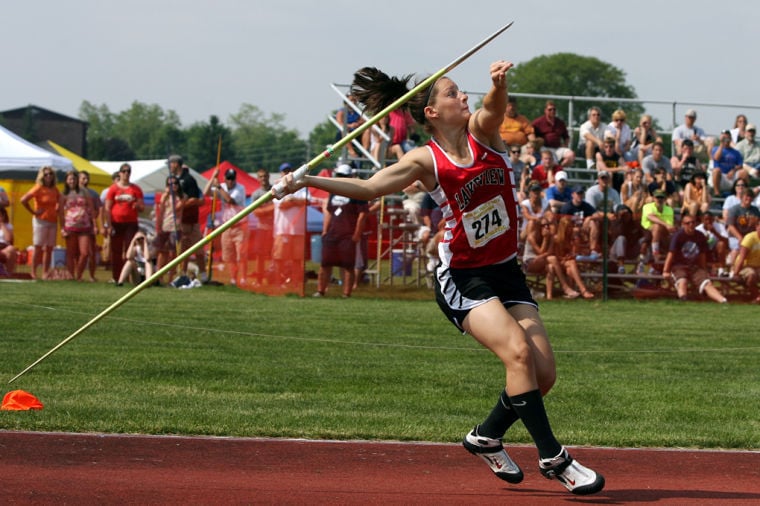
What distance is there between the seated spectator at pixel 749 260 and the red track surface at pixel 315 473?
12.4 metres

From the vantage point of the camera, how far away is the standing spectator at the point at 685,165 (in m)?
23.2

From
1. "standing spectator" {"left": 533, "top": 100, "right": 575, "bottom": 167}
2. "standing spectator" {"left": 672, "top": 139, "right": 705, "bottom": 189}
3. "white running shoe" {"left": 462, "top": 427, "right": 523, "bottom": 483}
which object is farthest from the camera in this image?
"standing spectator" {"left": 672, "top": 139, "right": 705, "bottom": 189}

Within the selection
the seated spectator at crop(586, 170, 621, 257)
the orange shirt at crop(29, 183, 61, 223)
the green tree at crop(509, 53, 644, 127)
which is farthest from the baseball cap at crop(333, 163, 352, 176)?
the green tree at crop(509, 53, 644, 127)

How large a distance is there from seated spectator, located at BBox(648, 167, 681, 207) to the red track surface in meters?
14.5

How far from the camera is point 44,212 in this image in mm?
21297

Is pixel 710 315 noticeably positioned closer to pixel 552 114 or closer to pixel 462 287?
pixel 552 114

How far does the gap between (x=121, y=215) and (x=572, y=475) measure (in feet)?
53.2

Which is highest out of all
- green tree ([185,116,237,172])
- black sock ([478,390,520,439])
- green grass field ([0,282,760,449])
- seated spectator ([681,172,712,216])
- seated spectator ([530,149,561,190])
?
green tree ([185,116,237,172])

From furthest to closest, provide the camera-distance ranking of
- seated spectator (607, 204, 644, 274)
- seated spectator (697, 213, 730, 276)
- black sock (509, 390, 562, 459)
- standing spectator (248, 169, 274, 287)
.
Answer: standing spectator (248, 169, 274, 287) → seated spectator (607, 204, 644, 274) → seated spectator (697, 213, 730, 276) → black sock (509, 390, 562, 459)

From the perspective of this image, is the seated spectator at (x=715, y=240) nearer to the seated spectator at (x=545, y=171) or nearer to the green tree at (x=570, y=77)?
the seated spectator at (x=545, y=171)

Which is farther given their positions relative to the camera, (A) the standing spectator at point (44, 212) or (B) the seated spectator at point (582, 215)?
(A) the standing spectator at point (44, 212)

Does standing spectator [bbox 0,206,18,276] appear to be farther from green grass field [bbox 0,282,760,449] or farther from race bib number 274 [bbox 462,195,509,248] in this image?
race bib number 274 [bbox 462,195,509,248]

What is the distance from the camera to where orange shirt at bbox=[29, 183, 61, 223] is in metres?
21.2

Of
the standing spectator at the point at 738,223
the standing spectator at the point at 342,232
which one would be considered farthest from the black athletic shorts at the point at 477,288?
the standing spectator at the point at 738,223
